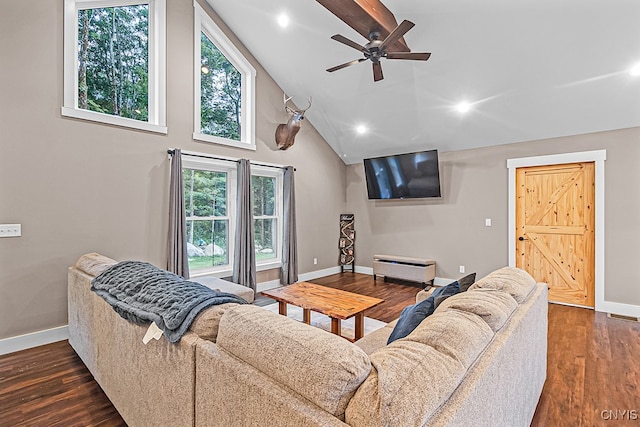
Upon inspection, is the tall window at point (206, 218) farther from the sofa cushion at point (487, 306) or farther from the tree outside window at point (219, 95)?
the sofa cushion at point (487, 306)

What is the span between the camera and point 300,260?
18.4ft

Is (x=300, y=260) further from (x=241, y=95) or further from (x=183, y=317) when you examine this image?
(x=183, y=317)

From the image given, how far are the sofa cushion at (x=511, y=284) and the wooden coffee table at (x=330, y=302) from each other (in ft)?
3.82

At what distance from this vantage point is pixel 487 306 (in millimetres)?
1359

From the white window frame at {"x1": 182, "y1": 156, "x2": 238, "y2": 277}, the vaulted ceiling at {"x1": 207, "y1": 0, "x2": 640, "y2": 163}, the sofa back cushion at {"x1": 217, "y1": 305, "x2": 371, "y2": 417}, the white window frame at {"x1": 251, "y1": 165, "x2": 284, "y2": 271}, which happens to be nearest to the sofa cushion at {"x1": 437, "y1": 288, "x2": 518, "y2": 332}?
the sofa back cushion at {"x1": 217, "y1": 305, "x2": 371, "y2": 417}

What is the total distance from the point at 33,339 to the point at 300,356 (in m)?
3.45

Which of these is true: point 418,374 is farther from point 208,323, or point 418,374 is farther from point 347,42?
point 347,42

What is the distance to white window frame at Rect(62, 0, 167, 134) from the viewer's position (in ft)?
10.4

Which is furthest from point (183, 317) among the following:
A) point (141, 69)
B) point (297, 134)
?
point (297, 134)

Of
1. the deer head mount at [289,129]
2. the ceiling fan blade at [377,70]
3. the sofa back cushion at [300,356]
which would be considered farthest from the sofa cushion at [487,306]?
the deer head mount at [289,129]

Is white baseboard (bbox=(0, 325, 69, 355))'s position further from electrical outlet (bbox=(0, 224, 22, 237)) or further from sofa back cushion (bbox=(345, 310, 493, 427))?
sofa back cushion (bbox=(345, 310, 493, 427))

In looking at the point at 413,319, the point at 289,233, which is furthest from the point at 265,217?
the point at 413,319

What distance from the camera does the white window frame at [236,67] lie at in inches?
164

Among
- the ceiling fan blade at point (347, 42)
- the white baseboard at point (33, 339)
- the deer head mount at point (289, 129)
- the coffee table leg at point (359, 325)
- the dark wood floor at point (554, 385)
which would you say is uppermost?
the ceiling fan blade at point (347, 42)
